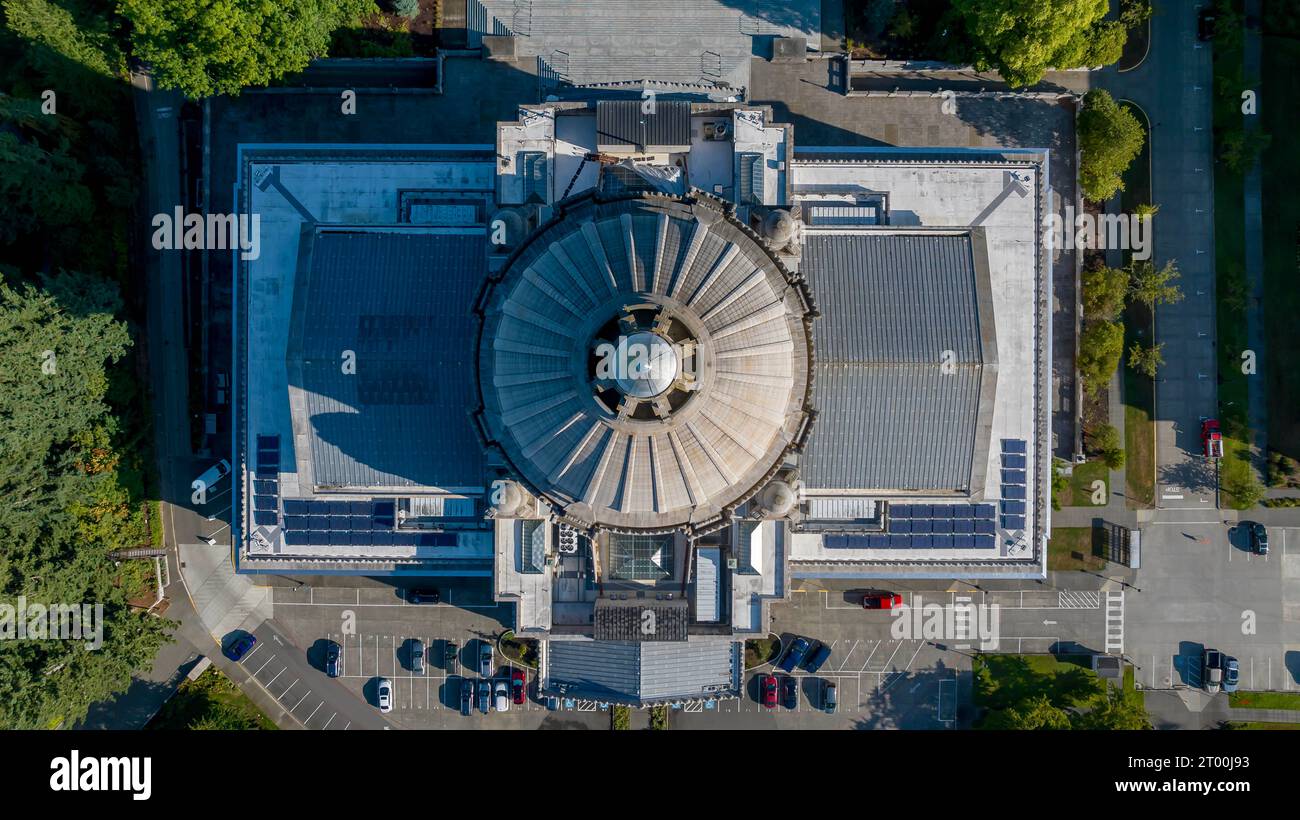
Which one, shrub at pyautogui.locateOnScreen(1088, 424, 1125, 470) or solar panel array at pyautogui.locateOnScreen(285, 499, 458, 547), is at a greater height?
shrub at pyautogui.locateOnScreen(1088, 424, 1125, 470)

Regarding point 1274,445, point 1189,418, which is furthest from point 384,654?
point 1274,445

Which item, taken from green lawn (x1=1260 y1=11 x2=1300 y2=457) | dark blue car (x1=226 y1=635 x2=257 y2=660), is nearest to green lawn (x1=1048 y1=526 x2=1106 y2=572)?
green lawn (x1=1260 y1=11 x2=1300 y2=457)

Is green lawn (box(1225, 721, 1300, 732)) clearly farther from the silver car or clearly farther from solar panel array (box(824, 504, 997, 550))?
the silver car

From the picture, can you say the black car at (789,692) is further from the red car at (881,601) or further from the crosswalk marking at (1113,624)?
the crosswalk marking at (1113,624)

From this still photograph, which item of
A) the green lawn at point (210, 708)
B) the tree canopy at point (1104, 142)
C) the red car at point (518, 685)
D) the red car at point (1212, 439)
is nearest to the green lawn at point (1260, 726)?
the red car at point (1212, 439)

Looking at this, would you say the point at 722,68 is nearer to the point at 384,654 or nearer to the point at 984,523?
the point at 984,523

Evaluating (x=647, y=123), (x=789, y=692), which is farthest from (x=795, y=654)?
(x=647, y=123)
